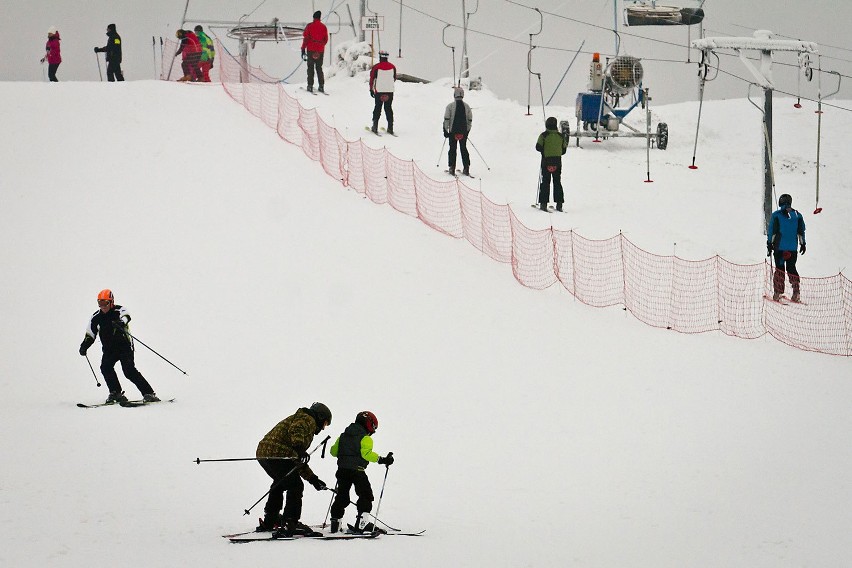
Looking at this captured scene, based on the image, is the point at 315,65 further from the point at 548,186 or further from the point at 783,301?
the point at 783,301

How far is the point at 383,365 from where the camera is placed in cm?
1507

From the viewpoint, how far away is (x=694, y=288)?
18.6 metres

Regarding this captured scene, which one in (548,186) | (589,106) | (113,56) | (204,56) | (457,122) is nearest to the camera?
(548,186)

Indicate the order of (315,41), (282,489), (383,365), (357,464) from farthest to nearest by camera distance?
(315,41) < (383,365) < (357,464) < (282,489)

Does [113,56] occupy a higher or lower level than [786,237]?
higher

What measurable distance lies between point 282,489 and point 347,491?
2.17 feet

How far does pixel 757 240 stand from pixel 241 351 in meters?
10.7

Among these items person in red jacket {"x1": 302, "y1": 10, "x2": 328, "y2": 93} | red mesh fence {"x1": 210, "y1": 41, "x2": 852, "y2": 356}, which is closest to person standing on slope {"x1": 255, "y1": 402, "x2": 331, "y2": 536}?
red mesh fence {"x1": 210, "y1": 41, "x2": 852, "y2": 356}

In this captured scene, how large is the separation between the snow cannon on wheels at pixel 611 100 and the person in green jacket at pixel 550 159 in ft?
22.9

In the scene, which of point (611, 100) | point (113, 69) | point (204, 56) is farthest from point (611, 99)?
point (113, 69)

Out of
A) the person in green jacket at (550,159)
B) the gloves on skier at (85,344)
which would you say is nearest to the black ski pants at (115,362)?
the gloves on skier at (85,344)

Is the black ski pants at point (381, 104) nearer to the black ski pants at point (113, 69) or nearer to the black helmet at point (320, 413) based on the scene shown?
the black ski pants at point (113, 69)

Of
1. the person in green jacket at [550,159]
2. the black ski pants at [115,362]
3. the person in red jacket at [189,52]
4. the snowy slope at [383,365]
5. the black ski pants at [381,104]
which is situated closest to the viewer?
the snowy slope at [383,365]

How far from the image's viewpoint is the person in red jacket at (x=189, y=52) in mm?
30828
